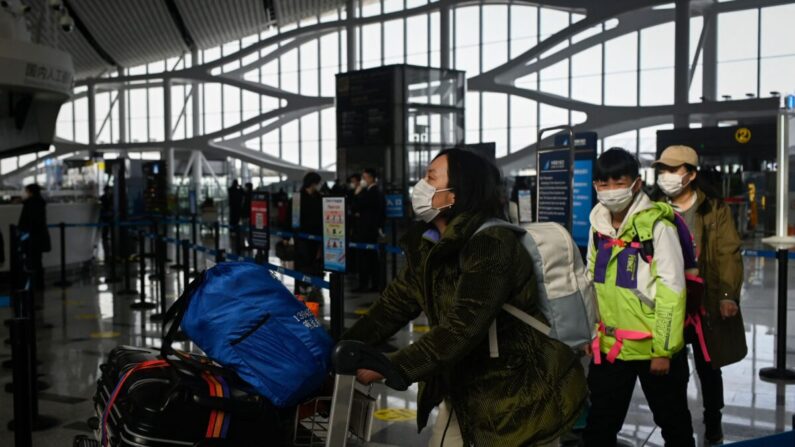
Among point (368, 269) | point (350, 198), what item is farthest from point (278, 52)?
point (368, 269)

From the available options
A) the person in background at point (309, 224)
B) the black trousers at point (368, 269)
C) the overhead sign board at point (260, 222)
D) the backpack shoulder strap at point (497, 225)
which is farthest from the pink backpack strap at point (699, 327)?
the black trousers at point (368, 269)

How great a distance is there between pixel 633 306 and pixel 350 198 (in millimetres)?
9500

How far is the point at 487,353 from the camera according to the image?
222cm

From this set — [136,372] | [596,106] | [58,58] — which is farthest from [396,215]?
[596,106]

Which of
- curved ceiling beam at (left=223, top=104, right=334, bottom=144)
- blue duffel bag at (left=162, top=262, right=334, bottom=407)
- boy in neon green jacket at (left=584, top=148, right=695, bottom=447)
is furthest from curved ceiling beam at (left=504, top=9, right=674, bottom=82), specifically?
blue duffel bag at (left=162, top=262, right=334, bottom=407)

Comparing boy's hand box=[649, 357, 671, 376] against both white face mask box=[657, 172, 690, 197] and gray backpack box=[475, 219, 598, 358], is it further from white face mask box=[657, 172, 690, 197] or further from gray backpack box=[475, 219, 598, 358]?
white face mask box=[657, 172, 690, 197]

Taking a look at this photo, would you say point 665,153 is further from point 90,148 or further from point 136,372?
point 90,148

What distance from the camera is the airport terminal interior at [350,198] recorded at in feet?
8.50

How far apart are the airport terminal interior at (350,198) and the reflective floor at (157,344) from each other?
4 centimetres

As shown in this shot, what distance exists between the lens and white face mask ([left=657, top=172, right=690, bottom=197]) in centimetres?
419

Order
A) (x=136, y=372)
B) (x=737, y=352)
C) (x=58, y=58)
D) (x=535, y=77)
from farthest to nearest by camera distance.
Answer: (x=535, y=77)
(x=58, y=58)
(x=737, y=352)
(x=136, y=372)

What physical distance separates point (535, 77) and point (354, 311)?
28.5m

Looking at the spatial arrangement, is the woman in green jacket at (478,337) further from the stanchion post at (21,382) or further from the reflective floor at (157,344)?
the stanchion post at (21,382)

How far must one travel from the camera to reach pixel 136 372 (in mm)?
2707
